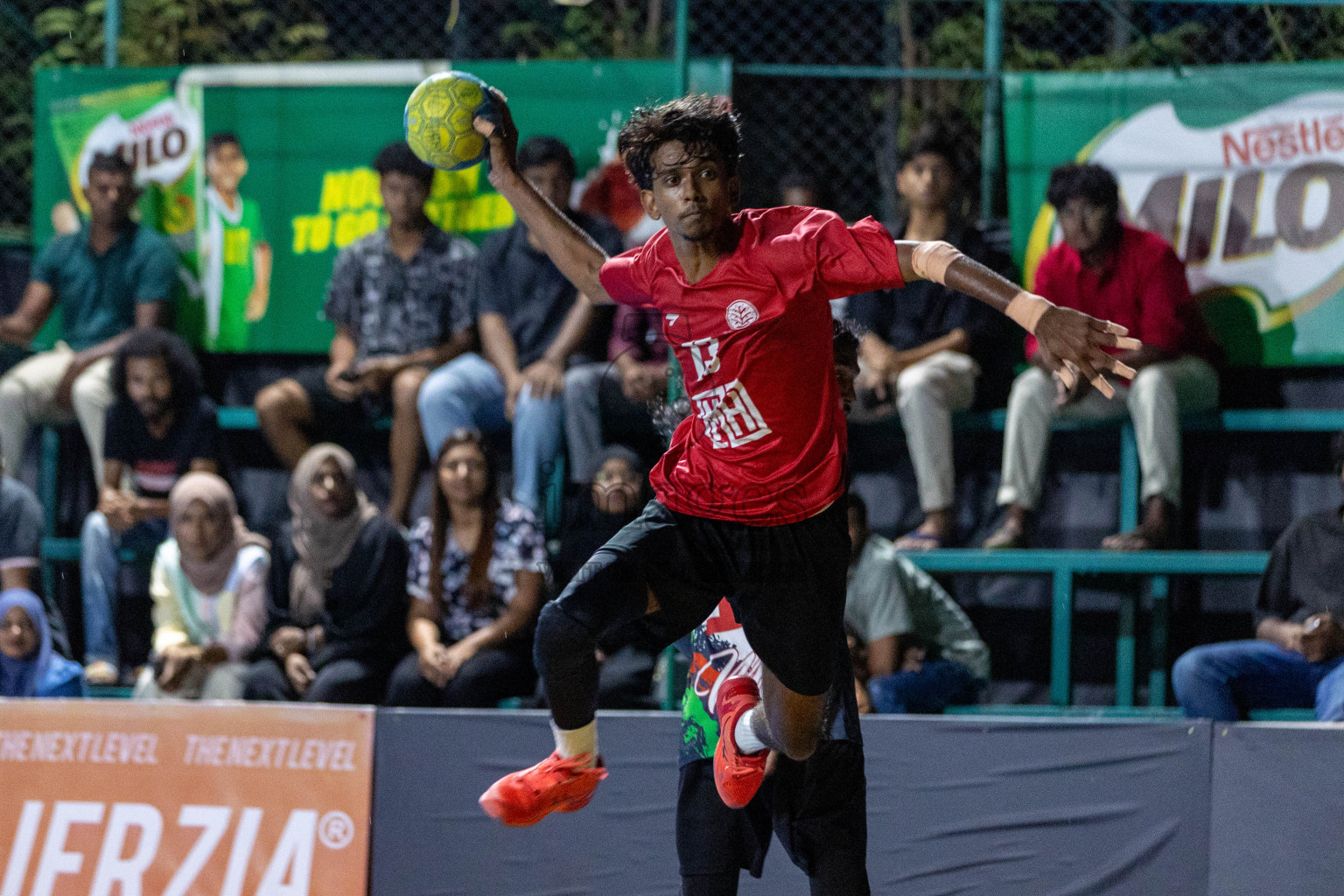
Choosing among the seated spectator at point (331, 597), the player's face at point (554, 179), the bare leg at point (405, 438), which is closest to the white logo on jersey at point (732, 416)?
the seated spectator at point (331, 597)

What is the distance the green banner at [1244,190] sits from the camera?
7.08 m

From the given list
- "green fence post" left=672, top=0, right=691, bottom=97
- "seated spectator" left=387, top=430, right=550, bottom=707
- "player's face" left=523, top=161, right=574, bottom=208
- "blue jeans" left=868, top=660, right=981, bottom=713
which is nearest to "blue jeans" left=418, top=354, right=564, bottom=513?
"seated spectator" left=387, top=430, right=550, bottom=707

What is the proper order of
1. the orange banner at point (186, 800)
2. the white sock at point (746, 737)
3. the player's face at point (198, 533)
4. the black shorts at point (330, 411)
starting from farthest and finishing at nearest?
the black shorts at point (330, 411) → the player's face at point (198, 533) → the orange banner at point (186, 800) → the white sock at point (746, 737)

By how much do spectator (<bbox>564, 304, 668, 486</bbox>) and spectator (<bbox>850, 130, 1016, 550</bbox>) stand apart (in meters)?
0.99

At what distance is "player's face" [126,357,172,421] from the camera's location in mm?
7355

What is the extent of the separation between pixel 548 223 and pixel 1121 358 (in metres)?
3.80

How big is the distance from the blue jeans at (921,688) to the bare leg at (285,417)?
3.14 meters

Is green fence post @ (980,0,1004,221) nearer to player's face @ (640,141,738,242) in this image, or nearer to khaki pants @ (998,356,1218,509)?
khaki pants @ (998,356,1218,509)

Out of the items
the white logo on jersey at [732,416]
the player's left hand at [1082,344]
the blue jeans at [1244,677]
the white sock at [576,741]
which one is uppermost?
the player's left hand at [1082,344]

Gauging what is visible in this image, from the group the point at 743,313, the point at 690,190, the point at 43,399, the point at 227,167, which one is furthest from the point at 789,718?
the point at 227,167

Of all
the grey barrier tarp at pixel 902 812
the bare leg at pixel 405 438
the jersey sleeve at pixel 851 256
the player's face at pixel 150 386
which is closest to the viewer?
the jersey sleeve at pixel 851 256

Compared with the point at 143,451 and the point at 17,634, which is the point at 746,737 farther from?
the point at 143,451

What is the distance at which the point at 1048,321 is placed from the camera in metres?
3.21

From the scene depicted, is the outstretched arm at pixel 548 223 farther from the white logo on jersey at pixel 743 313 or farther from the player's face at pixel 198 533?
the player's face at pixel 198 533
